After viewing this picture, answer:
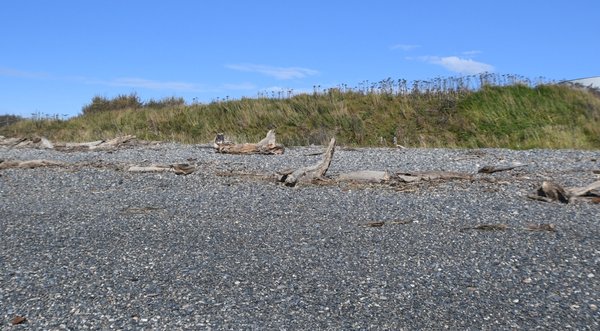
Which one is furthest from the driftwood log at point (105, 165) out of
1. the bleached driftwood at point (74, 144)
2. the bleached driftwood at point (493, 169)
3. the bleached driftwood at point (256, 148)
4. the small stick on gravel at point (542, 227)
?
the small stick on gravel at point (542, 227)

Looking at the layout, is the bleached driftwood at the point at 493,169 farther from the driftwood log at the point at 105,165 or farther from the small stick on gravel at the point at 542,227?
the driftwood log at the point at 105,165

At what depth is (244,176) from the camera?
31.0ft

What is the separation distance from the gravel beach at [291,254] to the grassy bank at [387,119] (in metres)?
7.86

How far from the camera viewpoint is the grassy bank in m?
17.2

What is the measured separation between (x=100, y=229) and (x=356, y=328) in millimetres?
3516

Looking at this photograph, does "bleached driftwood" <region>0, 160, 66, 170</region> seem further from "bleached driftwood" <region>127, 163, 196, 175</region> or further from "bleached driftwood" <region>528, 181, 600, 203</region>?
"bleached driftwood" <region>528, 181, 600, 203</region>

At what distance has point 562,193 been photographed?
7.52 metres

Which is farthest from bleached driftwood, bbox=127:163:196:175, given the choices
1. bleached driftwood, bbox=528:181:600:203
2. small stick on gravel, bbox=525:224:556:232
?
small stick on gravel, bbox=525:224:556:232

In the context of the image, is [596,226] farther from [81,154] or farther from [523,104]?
[523,104]

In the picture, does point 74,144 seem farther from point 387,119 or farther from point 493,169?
point 493,169

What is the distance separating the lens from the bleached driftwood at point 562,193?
752 centimetres

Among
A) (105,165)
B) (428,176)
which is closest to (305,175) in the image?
(428,176)

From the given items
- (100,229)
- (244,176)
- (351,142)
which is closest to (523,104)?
(351,142)

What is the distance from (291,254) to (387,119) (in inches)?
550
